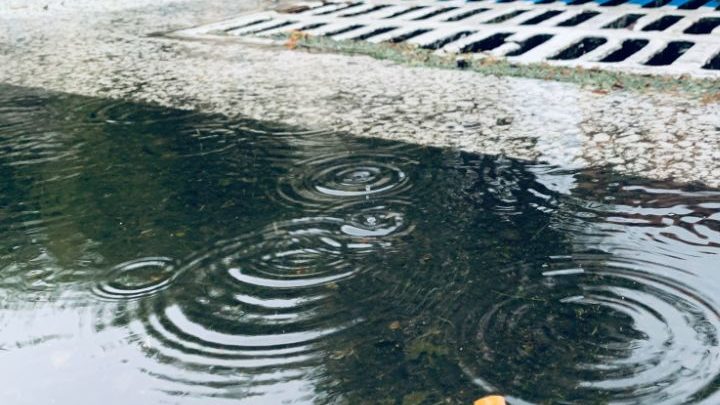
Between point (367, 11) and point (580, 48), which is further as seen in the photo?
point (367, 11)

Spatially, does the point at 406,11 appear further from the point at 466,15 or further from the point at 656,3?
the point at 656,3

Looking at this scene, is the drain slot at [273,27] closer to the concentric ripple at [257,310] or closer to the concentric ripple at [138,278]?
the concentric ripple at [257,310]

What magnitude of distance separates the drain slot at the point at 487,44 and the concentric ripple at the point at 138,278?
2594mm

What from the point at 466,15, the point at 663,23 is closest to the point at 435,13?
the point at 466,15

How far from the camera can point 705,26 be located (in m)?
4.73

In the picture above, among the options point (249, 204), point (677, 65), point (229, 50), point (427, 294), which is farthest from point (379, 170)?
point (229, 50)

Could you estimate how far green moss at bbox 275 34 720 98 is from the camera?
3611mm

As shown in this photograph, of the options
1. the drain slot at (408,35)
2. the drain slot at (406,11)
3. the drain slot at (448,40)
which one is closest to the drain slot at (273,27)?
the drain slot at (406,11)

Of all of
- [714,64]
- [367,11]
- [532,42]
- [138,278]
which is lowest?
[138,278]

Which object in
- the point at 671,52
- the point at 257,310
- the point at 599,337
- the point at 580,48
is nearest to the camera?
the point at 599,337

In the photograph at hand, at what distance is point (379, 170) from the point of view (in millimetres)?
2938

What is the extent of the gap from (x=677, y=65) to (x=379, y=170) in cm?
177

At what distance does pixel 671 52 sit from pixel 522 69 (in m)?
0.87

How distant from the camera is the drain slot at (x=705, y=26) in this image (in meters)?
4.68
